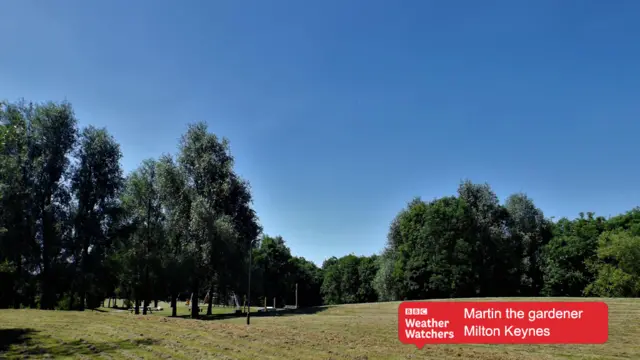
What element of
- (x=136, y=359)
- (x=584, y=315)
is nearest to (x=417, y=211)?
(x=584, y=315)

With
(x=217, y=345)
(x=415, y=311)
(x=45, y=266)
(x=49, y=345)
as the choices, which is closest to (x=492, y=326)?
(x=415, y=311)

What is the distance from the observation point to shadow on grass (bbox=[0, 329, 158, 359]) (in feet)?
48.1

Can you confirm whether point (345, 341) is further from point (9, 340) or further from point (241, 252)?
point (241, 252)

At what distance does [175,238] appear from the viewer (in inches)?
1695

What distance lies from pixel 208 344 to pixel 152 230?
33442mm

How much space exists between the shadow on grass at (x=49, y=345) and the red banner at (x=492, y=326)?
11.0 metres

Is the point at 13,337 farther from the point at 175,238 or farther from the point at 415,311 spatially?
the point at 175,238

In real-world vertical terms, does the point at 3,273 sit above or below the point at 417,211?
below

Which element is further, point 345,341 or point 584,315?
point 584,315

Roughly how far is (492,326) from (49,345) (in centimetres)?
1883

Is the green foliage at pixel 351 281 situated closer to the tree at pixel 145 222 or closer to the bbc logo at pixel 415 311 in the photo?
the tree at pixel 145 222

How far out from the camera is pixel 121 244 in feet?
144

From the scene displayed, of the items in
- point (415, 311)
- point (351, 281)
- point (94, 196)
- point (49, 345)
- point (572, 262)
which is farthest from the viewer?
point (351, 281)

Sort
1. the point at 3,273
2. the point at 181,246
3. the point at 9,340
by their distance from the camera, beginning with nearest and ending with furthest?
the point at 9,340 < the point at 3,273 < the point at 181,246
